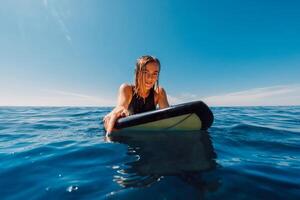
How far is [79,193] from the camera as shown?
2.34 m

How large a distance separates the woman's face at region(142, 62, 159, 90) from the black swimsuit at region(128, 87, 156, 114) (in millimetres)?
444

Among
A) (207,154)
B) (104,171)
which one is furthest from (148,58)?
(104,171)

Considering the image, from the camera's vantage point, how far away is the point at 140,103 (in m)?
5.67

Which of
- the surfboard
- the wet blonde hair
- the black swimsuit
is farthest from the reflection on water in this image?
the wet blonde hair

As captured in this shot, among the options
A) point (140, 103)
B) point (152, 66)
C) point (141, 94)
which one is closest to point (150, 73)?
point (152, 66)

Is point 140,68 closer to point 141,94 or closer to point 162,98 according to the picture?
point 141,94

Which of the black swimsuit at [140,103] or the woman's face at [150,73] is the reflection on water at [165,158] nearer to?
the black swimsuit at [140,103]

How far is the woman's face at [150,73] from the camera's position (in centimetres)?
498

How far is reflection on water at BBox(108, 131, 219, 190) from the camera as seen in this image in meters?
2.60

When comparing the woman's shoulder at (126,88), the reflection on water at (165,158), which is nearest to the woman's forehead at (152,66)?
the woman's shoulder at (126,88)

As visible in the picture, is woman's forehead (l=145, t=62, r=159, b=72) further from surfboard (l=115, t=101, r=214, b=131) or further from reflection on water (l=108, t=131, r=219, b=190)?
reflection on water (l=108, t=131, r=219, b=190)

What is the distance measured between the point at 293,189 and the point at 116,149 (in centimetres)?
275

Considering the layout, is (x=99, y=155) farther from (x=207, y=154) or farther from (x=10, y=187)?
(x=207, y=154)

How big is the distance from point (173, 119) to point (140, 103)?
116 cm
